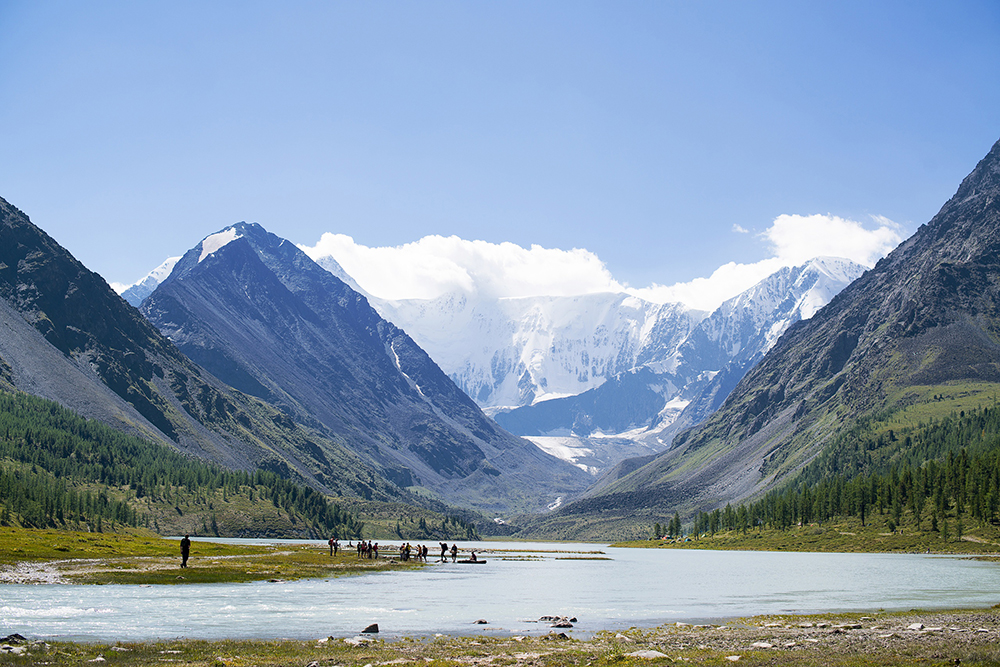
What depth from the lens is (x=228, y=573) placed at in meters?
83.5

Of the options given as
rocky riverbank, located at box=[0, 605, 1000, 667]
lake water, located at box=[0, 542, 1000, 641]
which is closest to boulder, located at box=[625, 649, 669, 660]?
rocky riverbank, located at box=[0, 605, 1000, 667]

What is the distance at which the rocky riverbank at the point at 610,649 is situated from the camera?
1431 inches

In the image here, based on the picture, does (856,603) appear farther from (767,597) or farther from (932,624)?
(932,624)

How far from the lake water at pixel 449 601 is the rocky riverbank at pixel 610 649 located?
414cm

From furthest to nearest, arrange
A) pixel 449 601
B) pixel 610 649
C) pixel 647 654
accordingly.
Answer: pixel 449 601 → pixel 610 649 → pixel 647 654

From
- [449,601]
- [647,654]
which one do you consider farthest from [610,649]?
[449,601]

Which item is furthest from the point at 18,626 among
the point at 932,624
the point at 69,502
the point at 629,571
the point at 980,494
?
the point at 980,494

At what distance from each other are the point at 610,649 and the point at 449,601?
3132cm

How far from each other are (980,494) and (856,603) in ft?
409

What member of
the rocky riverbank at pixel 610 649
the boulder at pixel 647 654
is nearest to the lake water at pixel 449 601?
the rocky riverbank at pixel 610 649

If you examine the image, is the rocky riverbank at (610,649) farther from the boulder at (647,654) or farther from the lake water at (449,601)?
the lake water at (449,601)

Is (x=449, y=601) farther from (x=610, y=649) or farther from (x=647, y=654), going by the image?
(x=647, y=654)

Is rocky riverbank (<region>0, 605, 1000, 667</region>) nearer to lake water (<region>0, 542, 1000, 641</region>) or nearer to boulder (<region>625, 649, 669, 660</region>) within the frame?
boulder (<region>625, 649, 669, 660</region>)

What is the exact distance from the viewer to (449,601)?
231 feet
